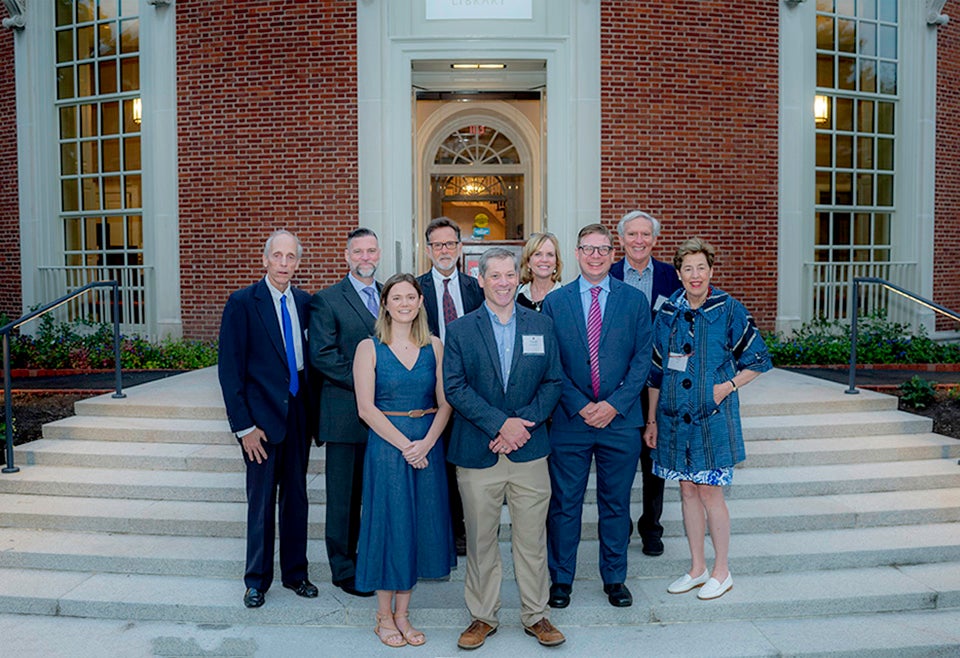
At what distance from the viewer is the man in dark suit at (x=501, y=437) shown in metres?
3.73

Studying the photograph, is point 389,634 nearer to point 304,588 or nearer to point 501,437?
point 304,588

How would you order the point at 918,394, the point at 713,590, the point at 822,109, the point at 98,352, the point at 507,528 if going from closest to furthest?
1. the point at 713,590
2. the point at 507,528
3. the point at 918,394
4. the point at 98,352
5. the point at 822,109

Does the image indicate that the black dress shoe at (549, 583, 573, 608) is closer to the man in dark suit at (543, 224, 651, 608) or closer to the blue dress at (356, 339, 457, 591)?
the man in dark suit at (543, 224, 651, 608)

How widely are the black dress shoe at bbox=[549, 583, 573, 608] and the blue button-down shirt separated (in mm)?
1225

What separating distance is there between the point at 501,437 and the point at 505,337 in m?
0.50

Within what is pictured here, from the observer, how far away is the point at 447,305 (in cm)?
452

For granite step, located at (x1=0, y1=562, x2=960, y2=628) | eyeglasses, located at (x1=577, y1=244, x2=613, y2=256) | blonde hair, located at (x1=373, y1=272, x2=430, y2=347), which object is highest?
eyeglasses, located at (x1=577, y1=244, x2=613, y2=256)

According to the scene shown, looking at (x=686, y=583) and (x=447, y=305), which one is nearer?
(x=686, y=583)

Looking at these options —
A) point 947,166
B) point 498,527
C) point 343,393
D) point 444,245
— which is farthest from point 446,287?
point 947,166

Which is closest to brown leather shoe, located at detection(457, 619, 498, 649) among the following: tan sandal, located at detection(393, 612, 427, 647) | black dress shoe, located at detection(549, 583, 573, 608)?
tan sandal, located at detection(393, 612, 427, 647)

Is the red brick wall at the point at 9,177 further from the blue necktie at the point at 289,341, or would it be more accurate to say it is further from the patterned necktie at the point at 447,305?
the patterned necktie at the point at 447,305

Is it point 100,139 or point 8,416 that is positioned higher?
point 100,139

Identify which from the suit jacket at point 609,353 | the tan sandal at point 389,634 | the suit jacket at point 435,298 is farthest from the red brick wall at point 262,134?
the tan sandal at point 389,634

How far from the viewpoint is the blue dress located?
3760 millimetres
